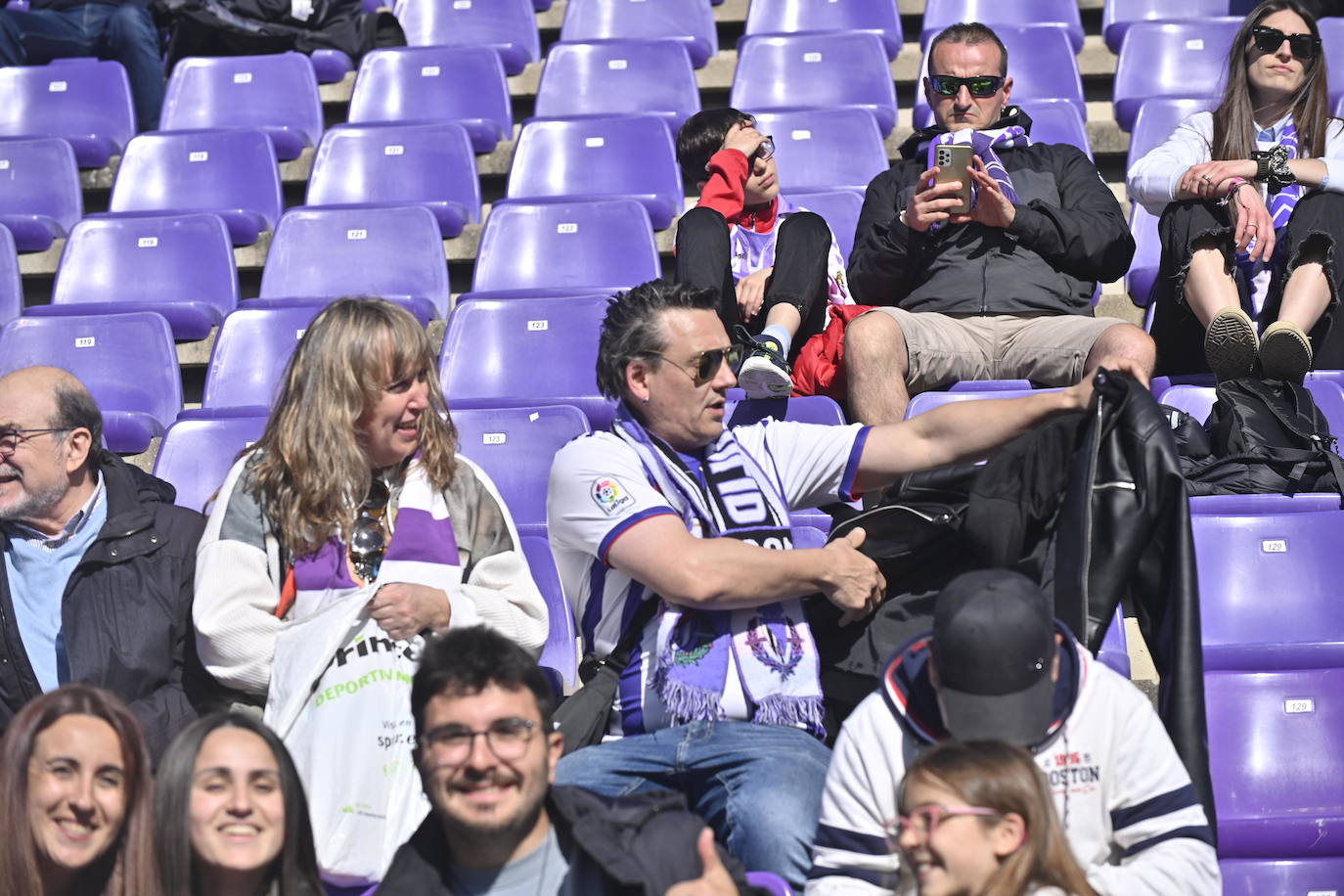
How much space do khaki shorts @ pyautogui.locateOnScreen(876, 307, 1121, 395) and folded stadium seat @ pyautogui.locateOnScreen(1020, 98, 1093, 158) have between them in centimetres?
133

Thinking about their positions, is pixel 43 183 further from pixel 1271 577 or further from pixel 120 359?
pixel 1271 577

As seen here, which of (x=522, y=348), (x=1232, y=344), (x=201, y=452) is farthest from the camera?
(x=522, y=348)

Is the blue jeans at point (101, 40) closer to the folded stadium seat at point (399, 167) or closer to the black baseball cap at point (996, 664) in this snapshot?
the folded stadium seat at point (399, 167)

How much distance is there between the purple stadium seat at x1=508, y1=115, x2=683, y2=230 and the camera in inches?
215

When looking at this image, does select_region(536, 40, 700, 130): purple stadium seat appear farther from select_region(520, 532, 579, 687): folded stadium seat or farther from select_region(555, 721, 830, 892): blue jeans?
select_region(555, 721, 830, 892): blue jeans

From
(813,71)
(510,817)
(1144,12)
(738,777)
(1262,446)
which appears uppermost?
(1144,12)

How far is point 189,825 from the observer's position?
232 cm

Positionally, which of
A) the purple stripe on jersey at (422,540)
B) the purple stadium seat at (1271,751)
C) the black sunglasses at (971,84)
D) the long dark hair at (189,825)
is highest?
the black sunglasses at (971,84)

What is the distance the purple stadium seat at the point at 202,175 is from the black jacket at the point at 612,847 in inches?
141

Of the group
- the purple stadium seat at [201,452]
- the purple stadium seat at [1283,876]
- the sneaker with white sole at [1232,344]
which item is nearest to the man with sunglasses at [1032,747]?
the purple stadium seat at [1283,876]

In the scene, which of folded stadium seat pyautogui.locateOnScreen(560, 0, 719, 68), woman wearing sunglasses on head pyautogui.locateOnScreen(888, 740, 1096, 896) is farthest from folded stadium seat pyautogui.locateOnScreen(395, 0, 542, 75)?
woman wearing sunglasses on head pyautogui.locateOnScreen(888, 740, 1096, 896)

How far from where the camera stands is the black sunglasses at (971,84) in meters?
4.26

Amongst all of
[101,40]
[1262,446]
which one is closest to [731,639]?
[1262,446]

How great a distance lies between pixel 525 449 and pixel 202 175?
7.89 ft
